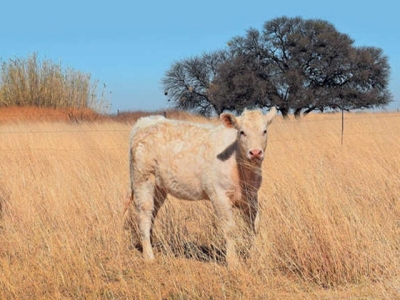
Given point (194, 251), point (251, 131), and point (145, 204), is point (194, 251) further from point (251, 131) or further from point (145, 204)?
point (251, 131)

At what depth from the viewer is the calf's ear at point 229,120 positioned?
553 cm

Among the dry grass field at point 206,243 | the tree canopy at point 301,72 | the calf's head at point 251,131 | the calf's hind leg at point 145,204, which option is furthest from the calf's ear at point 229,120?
the tree canopy at point 301,72

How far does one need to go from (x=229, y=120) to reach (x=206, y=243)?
4.88ft

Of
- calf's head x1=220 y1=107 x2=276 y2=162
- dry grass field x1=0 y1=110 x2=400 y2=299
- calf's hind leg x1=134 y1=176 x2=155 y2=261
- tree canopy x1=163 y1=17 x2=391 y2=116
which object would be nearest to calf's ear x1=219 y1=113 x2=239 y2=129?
calf's head x1=220 y1=107 x2=276 y2=162

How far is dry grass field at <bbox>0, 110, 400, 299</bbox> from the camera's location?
4668 mm

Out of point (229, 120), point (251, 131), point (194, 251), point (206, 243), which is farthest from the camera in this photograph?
point (206, 243)

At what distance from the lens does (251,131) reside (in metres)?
5.36

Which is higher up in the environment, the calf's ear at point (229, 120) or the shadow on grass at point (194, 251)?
the calf's ear at point (229, 120)

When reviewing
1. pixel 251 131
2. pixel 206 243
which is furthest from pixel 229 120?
pixel 206 243

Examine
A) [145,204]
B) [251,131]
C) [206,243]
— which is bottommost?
[206,243]

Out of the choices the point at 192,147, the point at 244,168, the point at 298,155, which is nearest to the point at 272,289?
the point at 244,168

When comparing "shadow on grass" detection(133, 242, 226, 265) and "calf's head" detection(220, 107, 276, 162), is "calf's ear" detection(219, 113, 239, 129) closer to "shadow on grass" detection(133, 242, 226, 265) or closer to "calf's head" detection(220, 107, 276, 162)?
"calf's head" detection(220, 107, 276, 162)

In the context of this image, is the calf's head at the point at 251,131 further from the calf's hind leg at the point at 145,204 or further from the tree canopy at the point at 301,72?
the tree canopy at the point at 301,72

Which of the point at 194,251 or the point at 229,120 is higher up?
the point at 229,120
